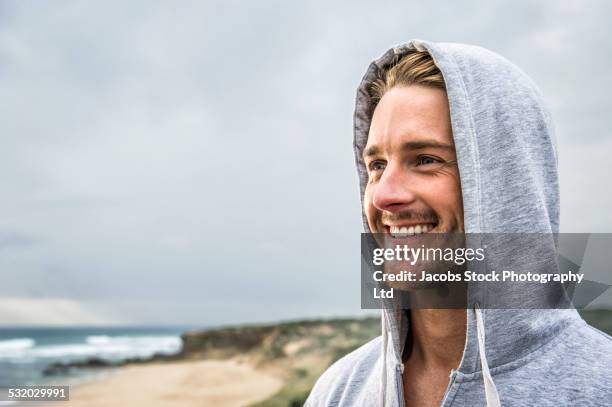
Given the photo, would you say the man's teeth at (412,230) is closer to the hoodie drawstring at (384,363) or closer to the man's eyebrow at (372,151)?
the man's eyebrow at (372,151)

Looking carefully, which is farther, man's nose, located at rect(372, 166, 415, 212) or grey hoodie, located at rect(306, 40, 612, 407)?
man's nose, located at rect(372, 166, 415, 212)

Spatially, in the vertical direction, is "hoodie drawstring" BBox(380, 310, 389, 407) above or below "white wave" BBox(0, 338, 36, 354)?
above

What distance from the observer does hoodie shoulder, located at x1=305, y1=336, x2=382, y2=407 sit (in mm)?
2527

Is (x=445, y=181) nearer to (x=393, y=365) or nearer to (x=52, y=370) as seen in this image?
(x=393, y=365)

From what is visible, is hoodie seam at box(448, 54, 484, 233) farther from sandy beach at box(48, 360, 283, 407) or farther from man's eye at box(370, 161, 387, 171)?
sandy beach at box(48, 360, 283, 407)

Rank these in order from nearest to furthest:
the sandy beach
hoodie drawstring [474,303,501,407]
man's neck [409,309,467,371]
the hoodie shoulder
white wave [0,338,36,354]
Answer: hoodie drawstring [474,303,501,407]
man's neck [409,309,467,371]
the hoodie shoulder
the sandy beach
white wave [0,338,36,354]

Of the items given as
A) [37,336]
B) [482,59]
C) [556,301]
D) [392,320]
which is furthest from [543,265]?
[37,336]

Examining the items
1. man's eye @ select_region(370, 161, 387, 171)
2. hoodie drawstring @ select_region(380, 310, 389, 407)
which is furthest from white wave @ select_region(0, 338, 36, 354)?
man's eye @ select_region(370, 161, 387, 171)

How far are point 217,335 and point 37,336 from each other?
33.8m

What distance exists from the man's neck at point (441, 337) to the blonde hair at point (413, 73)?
856 millimetres

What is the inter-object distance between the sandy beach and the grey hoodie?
14.2 meters

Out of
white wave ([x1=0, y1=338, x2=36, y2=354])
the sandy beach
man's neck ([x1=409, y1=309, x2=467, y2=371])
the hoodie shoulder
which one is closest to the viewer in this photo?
man's neck ([x1=409, y1=309, x2=467, y2=371])

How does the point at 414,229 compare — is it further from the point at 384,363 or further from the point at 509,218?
the point at 384,363

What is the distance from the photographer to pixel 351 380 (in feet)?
8.55
